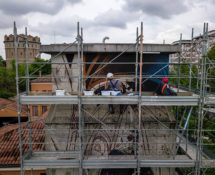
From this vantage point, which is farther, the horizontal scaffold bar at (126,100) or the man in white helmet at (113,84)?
the man in white helmet at (113,84)

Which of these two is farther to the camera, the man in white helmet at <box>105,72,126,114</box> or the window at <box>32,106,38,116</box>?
the window at <box>32,106,38,116</box>

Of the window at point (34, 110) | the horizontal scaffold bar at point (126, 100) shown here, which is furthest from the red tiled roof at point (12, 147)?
the window at point (34, 110)

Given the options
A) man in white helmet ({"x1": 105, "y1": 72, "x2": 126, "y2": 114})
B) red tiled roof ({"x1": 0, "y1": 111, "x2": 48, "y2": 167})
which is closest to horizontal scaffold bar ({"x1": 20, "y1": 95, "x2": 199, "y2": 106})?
man in white helmet ({"x1": 105, "y1": 72, "x2": 126, "y2": 114})

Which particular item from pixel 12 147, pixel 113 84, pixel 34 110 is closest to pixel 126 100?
pixel 113 84

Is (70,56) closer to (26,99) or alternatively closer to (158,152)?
(26,99)

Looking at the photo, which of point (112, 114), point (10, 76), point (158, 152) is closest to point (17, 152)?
point (112, 114)

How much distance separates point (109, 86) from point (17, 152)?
5.32 meters

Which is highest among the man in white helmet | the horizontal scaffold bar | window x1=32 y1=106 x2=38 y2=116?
the man in white helmet

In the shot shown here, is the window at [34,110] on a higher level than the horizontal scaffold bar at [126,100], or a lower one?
lower

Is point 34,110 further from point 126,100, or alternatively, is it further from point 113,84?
point 126,100

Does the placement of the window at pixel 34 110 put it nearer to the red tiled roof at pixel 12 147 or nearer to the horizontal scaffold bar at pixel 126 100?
the red tiled roof at pixel 12 147

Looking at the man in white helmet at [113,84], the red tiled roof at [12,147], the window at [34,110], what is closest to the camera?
the man in white helmet at [113,84]

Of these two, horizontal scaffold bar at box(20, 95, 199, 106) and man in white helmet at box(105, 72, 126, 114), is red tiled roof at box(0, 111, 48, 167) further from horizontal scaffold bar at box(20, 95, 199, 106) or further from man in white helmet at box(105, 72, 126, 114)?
man in white helmet at box(105, 72, 126, 114)

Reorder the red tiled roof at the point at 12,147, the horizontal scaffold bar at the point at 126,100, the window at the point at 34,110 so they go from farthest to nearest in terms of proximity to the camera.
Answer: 1. the window at the point at 34,110
2. the red tiled roof at the point at 12,147
3. the horizontal scaffold bar at the point at 126,100
